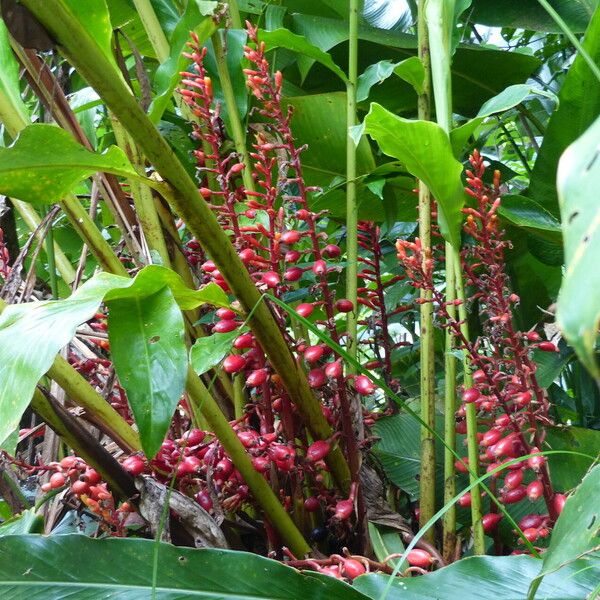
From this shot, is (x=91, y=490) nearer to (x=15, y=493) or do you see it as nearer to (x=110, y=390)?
(x=110, y=390)

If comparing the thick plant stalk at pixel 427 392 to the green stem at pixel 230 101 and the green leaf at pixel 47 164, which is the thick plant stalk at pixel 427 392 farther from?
the green leaf at pixel 47 164

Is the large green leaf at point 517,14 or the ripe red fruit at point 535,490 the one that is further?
the large green leaf at point 517,14

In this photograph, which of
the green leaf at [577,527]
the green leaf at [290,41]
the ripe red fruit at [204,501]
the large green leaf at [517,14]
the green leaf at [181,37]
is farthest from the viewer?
the large green leaf at [517,14]

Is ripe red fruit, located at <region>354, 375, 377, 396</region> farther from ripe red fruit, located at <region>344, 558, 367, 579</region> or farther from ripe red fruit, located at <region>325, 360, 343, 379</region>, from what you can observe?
ripe red fruit, located at <region>344, 558, 367, 579</region>

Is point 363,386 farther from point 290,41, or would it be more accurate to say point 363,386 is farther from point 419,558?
point 290,41

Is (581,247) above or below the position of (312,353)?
above

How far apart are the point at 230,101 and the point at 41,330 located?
48cm

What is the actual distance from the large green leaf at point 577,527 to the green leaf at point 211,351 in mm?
302

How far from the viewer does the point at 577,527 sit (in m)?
0.48

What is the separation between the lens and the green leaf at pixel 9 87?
2.62 ft

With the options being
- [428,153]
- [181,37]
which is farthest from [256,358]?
[181,37]

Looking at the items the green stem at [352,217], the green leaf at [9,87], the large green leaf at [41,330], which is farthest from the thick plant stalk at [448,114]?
the green leaf at [9,87]

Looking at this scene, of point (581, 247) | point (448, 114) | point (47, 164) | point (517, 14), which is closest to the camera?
point (581, 247)

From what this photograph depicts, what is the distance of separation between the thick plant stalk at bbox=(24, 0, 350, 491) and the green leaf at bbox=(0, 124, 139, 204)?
2.7 inches
